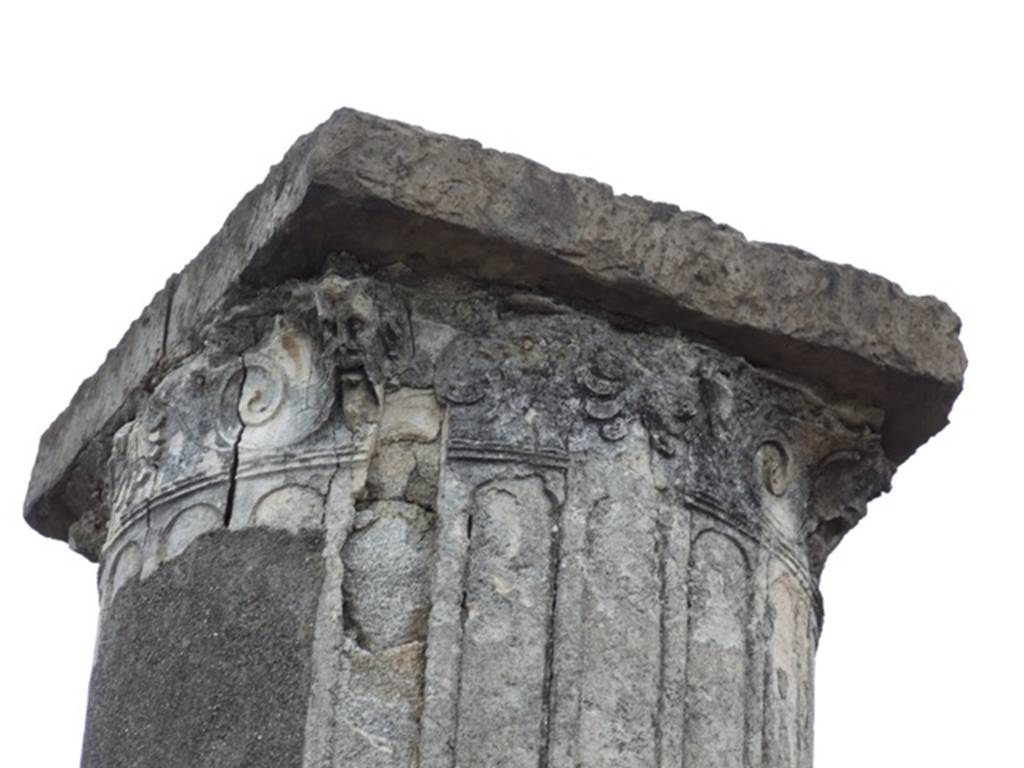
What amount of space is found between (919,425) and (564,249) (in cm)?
103

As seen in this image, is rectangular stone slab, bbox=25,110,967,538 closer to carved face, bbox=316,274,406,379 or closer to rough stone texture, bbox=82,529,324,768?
carved face, bbox=316,274,406,379

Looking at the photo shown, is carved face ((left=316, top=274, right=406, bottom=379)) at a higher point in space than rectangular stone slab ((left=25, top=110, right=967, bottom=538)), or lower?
lower

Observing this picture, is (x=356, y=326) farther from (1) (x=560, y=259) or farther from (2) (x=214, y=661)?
(2) (x=214, y=661)

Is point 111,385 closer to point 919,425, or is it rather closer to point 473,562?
point 473,562

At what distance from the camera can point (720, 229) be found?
302 inches

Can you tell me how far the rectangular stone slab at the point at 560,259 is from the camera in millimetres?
7430

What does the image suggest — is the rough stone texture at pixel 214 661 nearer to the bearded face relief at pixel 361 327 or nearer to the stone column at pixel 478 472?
the stone column at pixel 478 472

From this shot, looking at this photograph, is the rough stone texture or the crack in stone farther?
the crack in stone

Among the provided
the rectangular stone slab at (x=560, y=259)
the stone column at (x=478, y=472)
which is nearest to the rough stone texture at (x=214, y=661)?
the stone column at (x=478, y=472)

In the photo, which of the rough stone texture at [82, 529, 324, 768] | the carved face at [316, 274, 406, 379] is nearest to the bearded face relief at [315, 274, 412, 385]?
the carved face at [316, 274, 406, 379]

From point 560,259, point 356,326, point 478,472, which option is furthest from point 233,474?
point 560,259

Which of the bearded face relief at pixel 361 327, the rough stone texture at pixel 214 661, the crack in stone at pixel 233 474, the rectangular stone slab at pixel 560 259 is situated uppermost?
the rectangular stone slab at pixel 560 259

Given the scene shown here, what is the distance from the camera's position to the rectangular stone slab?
7430mm

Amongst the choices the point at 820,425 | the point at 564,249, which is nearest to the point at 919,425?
the point at 820,425
